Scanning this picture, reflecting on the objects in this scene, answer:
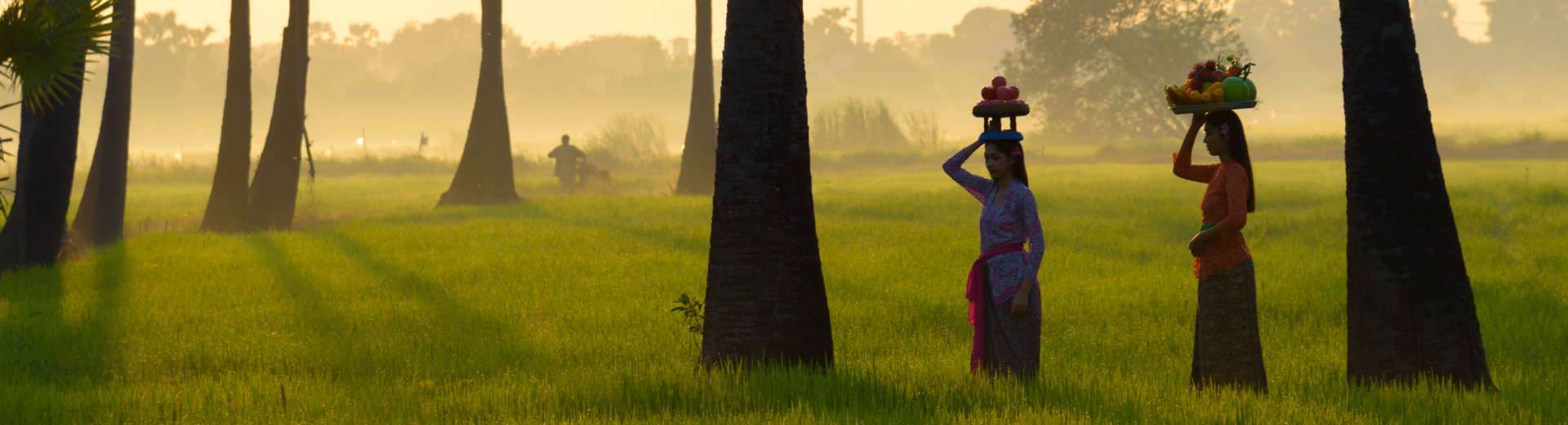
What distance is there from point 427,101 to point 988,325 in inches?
4037

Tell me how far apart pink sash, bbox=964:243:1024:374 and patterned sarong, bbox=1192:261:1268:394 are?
103 centimetres

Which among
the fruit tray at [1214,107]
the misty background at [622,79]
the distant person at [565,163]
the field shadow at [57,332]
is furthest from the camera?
the misty background at [622,79]

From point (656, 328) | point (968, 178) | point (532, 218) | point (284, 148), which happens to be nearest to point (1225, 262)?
point (968, 178)

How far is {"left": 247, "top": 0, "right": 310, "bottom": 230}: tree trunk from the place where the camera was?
17578 millimetres

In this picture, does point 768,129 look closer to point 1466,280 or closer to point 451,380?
point 451,380

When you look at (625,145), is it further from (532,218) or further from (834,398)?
(834,398)

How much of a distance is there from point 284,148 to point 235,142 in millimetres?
907

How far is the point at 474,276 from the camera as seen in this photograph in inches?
420

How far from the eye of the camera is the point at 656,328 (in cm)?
799

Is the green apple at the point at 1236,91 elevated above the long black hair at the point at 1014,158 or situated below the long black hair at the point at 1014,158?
above

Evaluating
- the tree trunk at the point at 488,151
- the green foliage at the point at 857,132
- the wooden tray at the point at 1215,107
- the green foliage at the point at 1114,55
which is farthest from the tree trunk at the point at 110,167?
the green foliage at the point at 1114,55

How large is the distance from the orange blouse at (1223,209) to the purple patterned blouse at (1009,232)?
775mm

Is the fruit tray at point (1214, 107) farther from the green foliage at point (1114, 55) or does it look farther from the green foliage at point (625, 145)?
the green foliage at point (1114, 55)

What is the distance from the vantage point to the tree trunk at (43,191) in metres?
12.1
